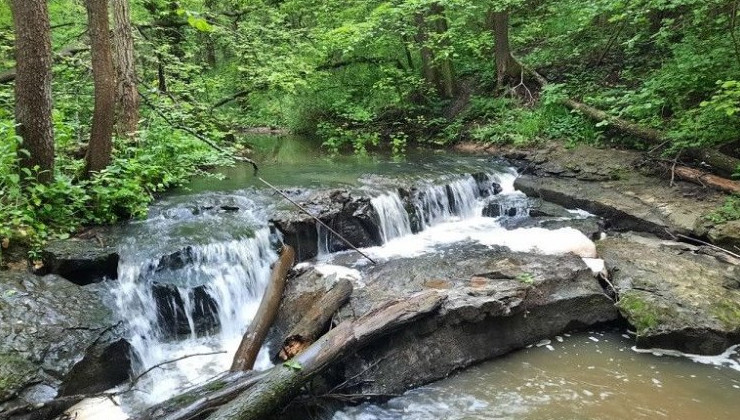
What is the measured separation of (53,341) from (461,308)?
4328mm

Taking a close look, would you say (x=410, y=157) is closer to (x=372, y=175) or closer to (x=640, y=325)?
(x=372, y=175)

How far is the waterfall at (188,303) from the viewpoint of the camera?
5586 millimetres

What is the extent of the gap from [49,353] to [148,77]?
8.71m

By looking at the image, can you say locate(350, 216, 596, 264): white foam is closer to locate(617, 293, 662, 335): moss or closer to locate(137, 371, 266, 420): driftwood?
locate(617, 293, 662, 335): moss

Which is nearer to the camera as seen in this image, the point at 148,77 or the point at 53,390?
the point at 53,390

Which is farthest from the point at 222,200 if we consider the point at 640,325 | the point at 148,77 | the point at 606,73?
the point at 606,73

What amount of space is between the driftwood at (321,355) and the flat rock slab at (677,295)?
101 inches

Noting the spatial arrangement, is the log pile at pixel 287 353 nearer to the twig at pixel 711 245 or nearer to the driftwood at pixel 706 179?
the twig at pixel 711 245

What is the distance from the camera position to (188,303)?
20.5ft

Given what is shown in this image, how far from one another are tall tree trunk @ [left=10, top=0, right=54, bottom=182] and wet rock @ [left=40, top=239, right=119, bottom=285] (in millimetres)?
1158

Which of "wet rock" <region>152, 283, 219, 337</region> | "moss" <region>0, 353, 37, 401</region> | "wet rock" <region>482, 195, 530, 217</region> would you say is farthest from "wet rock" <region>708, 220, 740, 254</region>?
"moss" <region>0, 353, 37, 401</region>

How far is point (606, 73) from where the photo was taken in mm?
13531

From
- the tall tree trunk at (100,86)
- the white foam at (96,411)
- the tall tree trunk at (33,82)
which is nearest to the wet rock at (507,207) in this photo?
the tall tree trunk at (100,86)

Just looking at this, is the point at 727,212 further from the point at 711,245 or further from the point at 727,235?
the point at 711,245
